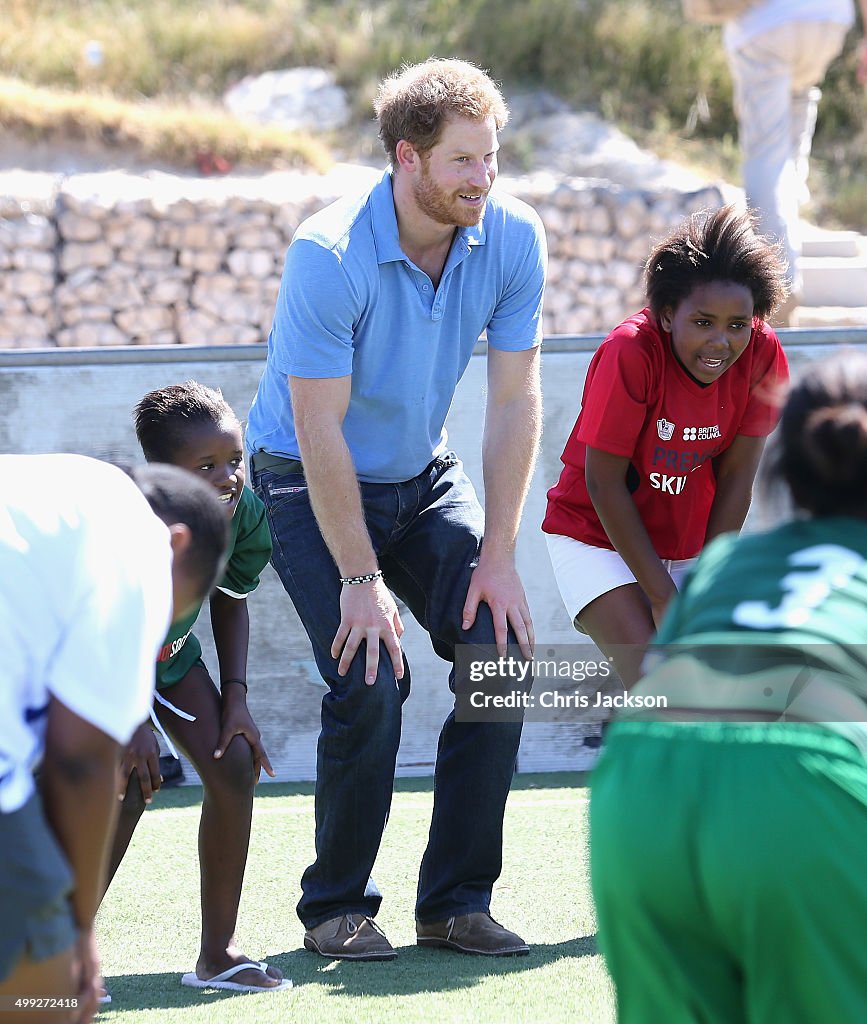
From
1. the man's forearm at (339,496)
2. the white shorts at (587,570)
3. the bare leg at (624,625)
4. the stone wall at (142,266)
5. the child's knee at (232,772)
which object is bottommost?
the stone wall at (142,266)

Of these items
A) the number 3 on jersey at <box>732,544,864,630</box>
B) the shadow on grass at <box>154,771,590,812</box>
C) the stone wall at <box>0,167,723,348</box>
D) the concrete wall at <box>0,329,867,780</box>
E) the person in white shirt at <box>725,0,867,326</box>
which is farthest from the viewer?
the stone wall at <box>0,167,723,348</box>

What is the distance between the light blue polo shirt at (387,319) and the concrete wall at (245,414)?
1.61 metres

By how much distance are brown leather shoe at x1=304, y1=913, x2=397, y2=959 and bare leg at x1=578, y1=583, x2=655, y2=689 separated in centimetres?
92

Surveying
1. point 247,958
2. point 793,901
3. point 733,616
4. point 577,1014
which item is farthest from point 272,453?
point 793,901

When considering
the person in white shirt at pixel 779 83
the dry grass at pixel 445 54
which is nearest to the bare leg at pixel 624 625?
the person in white shirt at pixel 779 83

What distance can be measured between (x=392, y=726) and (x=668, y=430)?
41.9 inches

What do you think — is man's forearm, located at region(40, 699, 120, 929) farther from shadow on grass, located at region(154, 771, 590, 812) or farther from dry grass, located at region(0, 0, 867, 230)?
dry grass, located at region(0, 0, 867, 230)

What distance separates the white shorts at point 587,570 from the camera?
3.87 m

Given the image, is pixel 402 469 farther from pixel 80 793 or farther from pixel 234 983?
pixel 80 793

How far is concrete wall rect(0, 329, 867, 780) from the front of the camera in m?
5.61

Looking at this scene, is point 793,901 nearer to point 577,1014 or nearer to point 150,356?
point 577,1014

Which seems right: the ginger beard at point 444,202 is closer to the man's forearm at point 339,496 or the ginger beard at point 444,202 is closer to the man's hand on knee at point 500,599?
the man's forearm at point 339,496

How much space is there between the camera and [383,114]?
12.6 ft

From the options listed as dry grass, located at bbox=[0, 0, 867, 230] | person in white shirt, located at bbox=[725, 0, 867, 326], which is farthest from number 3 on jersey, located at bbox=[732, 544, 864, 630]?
dry grass, located at bbox=[0, 0, 867, 230]
